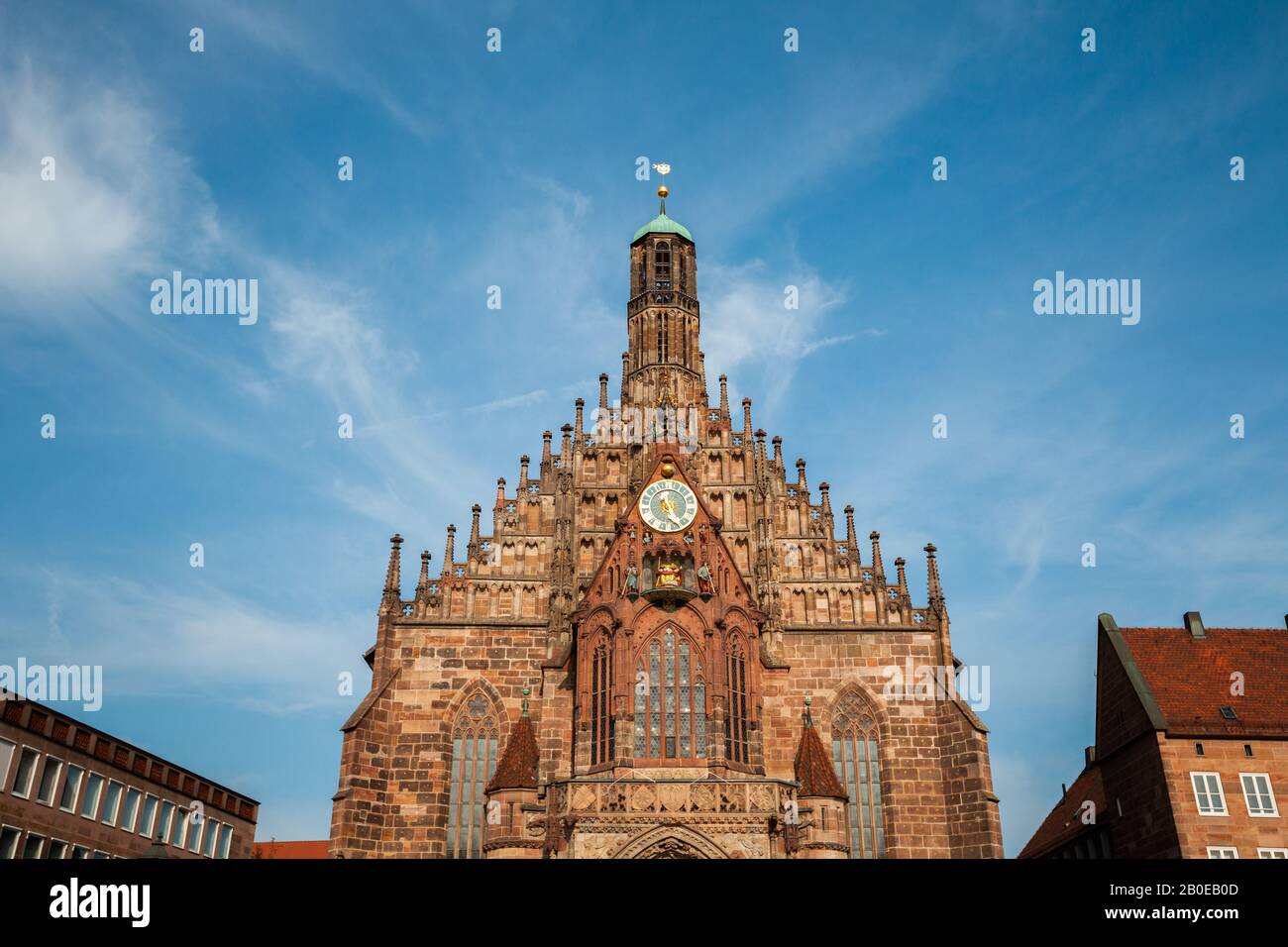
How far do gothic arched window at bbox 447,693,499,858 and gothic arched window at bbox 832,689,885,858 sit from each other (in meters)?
13.4

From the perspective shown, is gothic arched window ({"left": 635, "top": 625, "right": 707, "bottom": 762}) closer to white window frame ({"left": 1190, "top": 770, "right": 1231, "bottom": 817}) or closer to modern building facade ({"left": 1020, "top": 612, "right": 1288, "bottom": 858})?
modern building facade ({"left": 1020, "top": 612, "right": 1288, "bottom": 858})

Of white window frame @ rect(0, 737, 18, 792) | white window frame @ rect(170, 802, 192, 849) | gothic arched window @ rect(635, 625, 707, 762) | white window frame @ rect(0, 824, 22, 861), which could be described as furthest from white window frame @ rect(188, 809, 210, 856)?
gothic arched window @ rect(635, 625, 707, 762)

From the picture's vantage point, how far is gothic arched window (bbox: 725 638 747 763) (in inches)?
1558

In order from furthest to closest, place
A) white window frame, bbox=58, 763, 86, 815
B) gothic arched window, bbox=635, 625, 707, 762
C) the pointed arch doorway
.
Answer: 1. white window frame, bbox=58, 763, 86, 815
2. gothic arched window, bbox=635, 625, 707, 762
3. the pointed arch doorway

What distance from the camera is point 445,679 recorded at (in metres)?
43.9

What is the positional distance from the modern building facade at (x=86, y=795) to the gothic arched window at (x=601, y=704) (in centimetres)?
1476

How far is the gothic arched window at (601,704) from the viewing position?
1558 inches

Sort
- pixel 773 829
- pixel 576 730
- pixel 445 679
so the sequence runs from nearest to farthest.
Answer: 1. pixel 773 829
2. pixel 576 730
3. pixel 445 679

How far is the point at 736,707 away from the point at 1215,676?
60.8ft

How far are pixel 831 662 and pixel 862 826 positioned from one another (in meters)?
6.26

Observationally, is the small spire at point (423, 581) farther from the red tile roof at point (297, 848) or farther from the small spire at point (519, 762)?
the red tile roof at point (297, 848)
